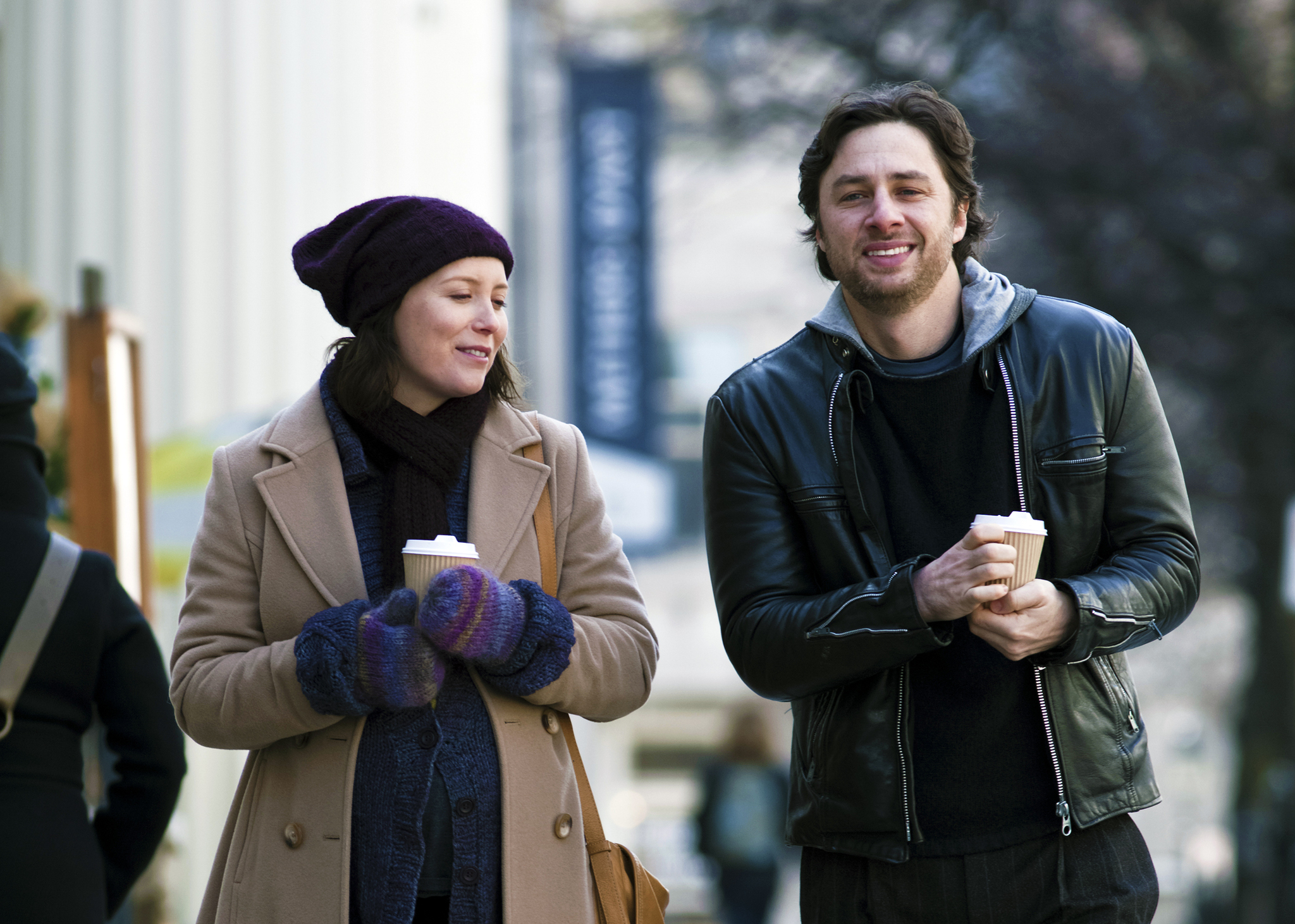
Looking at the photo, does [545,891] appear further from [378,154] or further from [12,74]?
[378,154]

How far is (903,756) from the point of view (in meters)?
2.84

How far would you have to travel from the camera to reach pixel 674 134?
16125mm

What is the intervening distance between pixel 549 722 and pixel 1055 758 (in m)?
0.94

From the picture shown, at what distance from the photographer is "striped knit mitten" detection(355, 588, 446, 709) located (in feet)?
8.61

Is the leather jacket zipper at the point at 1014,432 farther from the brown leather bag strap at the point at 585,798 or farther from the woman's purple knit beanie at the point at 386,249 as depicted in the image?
the woman's purple knit beanie at the point at 386,249

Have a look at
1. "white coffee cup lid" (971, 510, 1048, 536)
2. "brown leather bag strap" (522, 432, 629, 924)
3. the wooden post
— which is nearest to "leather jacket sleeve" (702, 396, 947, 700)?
"white coffee cup lid" (971, 510, 1048, 536)

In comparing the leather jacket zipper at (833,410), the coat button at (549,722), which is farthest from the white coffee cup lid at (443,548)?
the leather jacket zipper at (833,410)

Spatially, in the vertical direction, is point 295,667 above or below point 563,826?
above

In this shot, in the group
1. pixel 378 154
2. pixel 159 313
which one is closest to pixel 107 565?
pixel 159 313

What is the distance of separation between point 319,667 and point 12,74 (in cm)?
573

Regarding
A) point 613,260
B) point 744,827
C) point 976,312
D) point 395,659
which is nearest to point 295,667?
point 395,659

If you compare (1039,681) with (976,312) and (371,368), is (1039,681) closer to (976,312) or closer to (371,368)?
(976,312)

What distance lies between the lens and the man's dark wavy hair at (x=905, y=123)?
306cm

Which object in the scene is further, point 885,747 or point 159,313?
point 159,313
